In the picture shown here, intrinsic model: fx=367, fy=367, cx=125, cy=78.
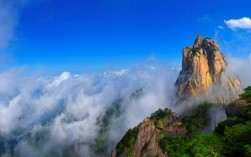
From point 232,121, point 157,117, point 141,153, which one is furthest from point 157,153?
point 232,121

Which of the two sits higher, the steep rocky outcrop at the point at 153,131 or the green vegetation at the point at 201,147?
the steep rocky outcrop at the point at 153,131

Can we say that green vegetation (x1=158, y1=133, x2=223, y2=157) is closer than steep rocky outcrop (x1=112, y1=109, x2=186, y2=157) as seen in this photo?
Yes

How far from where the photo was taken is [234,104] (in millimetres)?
74438

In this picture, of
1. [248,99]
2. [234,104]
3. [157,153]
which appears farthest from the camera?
[157,153]

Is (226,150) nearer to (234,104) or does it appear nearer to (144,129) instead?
(234,104)

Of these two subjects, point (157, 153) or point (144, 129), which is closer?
point (157, 153)

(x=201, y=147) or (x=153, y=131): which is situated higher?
(x=153, y=131)

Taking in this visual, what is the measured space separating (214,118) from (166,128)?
30927mm

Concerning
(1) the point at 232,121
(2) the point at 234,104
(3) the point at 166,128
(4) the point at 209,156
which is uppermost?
(3) the point at 166,128

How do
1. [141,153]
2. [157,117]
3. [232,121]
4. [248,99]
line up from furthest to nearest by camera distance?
[157,117]
[141,153]
[232,121]
[248,99]

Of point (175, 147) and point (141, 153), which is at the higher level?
point (141, 153)

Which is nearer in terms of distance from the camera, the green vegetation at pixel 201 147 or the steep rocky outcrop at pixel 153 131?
the green vegetation at pixel 201 147

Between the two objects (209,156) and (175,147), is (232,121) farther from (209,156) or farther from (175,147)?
(209,156)

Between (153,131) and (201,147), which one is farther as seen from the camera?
(153,131)
